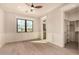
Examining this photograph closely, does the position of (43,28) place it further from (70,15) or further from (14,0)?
(14,0)

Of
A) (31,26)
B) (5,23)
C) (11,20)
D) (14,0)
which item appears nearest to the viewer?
(14,0)

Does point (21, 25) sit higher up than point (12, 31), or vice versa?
point (21, 25)

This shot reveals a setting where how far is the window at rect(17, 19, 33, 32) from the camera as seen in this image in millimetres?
7842

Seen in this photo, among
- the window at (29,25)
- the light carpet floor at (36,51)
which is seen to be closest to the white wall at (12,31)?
the window at (29,25)

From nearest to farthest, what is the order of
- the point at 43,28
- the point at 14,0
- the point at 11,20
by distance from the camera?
1. the point at 14,0
2. the point at 11,20
3. the point at 43,28

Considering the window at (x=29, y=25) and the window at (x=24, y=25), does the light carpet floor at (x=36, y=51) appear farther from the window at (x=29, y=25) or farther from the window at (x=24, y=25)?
the window at (x=29, y=25)

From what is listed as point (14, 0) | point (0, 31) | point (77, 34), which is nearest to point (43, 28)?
point (77, 34)

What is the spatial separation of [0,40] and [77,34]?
5423 mm

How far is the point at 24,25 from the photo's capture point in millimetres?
8203

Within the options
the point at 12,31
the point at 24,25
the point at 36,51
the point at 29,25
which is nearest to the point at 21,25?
the point at 24,25

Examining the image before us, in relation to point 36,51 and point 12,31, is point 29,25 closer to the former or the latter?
point 12,31

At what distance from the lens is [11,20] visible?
7.11m

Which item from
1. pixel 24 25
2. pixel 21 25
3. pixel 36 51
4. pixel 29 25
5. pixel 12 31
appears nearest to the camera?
Result: pixel 36 51

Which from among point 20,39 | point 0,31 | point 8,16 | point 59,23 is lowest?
point 20,39
